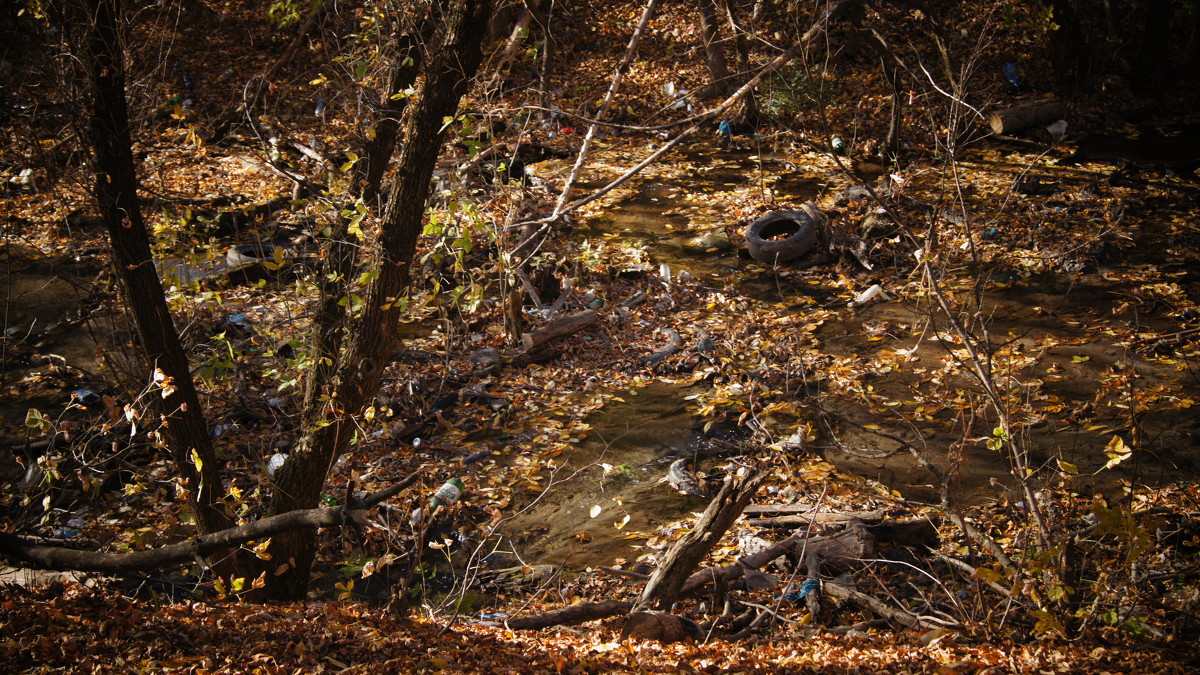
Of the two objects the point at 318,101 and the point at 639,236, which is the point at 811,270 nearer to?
the point at 639,236

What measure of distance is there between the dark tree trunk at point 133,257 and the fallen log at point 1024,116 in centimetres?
1171

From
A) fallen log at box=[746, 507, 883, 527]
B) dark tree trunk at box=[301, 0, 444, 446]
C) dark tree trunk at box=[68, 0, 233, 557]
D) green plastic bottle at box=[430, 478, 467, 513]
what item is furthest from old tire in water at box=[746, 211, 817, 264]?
dark tree trunk at box=[68, 0, 233, 557]

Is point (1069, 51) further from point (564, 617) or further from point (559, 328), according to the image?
point (564, 617)

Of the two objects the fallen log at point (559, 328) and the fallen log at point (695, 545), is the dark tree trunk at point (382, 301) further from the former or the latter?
the fallen log at point (559, 328)

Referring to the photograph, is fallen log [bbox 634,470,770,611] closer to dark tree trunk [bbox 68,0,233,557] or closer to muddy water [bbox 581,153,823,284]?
dark tree trunk [bbox 68,0,233,557]

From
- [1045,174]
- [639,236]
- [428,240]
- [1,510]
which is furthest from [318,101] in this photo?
[1045,174]

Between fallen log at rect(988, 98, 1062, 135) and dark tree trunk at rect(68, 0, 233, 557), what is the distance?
38.4ft

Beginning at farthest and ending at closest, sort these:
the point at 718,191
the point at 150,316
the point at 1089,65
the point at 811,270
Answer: the point at 1089,65, the point at 718,191, the point at 811,270, the point at 150,316

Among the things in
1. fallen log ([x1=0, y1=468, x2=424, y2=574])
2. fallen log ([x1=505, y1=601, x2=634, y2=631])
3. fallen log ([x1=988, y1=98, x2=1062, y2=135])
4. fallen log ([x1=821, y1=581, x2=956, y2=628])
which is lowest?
fallen log ([x1=821, y1=581, x2=956, y2=628])

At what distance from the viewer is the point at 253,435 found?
20.3 feet

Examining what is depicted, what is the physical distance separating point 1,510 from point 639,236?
274 inches

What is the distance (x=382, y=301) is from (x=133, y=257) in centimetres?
118

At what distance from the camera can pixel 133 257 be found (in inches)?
147

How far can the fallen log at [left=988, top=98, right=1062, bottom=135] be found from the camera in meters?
11.8
